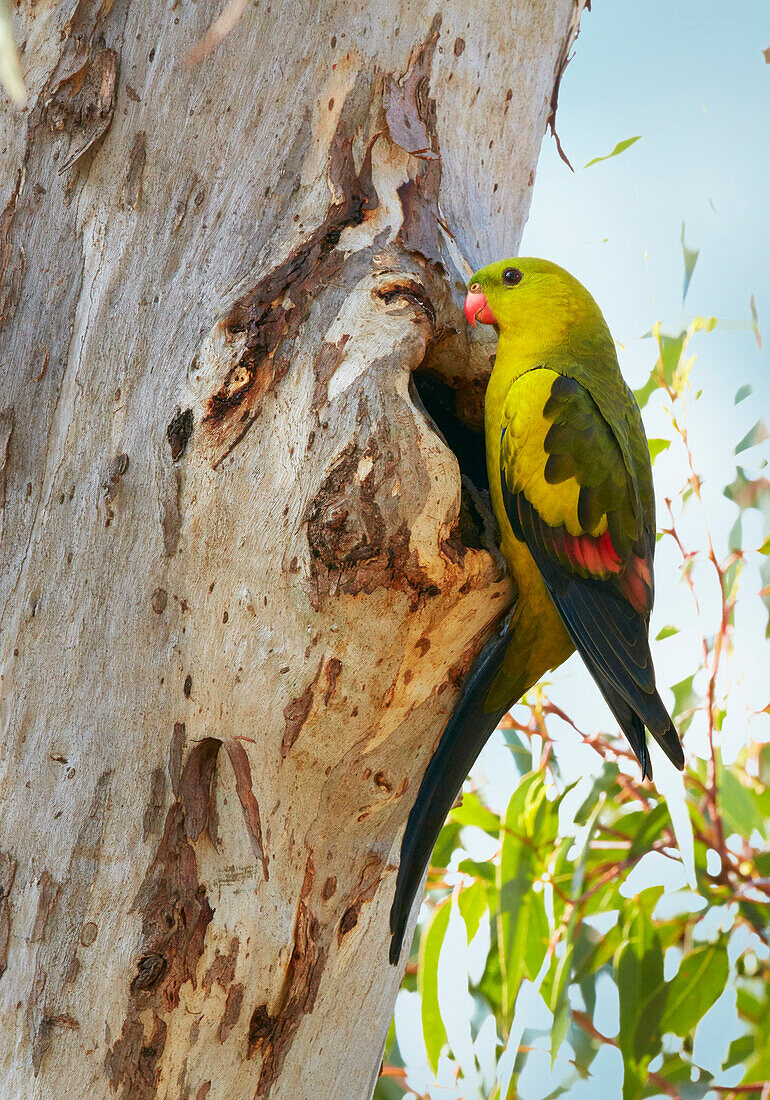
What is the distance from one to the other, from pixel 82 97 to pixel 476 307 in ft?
1.50

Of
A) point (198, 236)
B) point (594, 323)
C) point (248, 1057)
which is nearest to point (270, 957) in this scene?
point (248, 1057)

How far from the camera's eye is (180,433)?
86 cm

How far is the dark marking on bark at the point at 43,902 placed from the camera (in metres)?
0.82

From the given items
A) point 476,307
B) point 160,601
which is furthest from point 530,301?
point 160,601

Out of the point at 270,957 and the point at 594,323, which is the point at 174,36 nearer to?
the point at 594,323

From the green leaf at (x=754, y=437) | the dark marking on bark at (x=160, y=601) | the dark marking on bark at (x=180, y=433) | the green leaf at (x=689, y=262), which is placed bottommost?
the dark marking on bark at (x=160, y=601)

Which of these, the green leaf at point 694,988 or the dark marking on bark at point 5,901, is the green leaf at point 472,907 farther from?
the dark marking on bark at point 5,901

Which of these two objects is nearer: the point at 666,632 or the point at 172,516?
the point at 172,516

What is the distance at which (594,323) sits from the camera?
118 centimetres

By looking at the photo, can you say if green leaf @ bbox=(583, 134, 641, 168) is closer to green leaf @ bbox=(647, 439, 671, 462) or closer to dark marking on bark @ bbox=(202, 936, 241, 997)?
green leaf @ bbox=(647, 439, 671, 462)

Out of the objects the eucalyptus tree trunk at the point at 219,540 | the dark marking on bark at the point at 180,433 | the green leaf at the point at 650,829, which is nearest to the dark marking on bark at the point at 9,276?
the eucalyptus tree trunk at the point at 219,540

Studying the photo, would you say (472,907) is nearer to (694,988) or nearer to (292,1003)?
(694,988)

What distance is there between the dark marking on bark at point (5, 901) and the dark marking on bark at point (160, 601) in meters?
0.26

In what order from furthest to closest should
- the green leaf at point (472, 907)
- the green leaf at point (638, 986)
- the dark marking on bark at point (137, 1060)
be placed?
the green leaf at point (472, 907) → the green leaf at point (638, 986) → the dark marking on bark at point (137, 1060)
